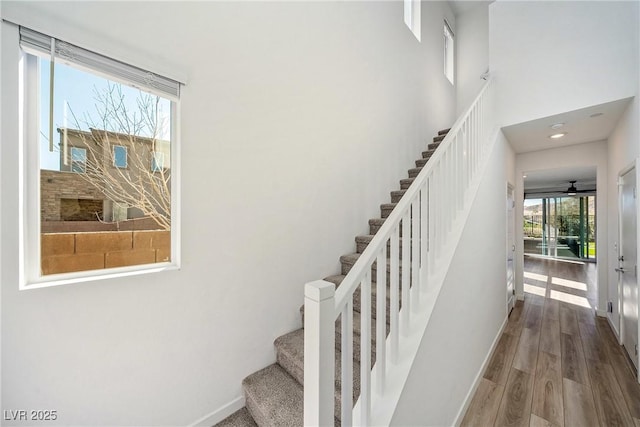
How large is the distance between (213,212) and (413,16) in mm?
4624

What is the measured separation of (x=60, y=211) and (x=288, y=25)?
2.05 meters

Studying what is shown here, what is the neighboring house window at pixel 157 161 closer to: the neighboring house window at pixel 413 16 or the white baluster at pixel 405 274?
the white baluster at pixel 405 274

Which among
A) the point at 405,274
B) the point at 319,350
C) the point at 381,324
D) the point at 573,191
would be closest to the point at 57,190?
the point at 319,350

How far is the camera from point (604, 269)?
3740 millimetres

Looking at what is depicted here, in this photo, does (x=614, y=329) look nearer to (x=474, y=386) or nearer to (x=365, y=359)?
(x=474, y=386)

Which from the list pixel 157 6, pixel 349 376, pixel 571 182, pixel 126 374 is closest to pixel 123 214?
pixel 126 374

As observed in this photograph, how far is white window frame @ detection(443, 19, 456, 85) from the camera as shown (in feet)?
17.2

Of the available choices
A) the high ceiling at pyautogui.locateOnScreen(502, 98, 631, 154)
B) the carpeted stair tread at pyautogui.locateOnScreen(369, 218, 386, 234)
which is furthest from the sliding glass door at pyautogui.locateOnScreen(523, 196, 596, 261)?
the carpeted stair tread at pyautogui.locateOnScreen(369, 218, 386, 234)

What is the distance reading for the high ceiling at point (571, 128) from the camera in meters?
2.73

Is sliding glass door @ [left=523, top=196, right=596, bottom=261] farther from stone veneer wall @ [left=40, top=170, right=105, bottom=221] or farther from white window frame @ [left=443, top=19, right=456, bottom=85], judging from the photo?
stone veneer wall @ [left=40, top=170, right=105, bottom=221]

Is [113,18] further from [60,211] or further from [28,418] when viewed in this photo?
[28,418]

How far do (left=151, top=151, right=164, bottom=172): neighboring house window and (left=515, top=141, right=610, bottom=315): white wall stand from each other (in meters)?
5.47

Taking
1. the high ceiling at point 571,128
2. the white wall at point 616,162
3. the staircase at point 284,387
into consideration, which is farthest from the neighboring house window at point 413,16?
the staircase at point 284,387

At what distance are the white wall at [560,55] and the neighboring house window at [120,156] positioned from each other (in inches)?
158
